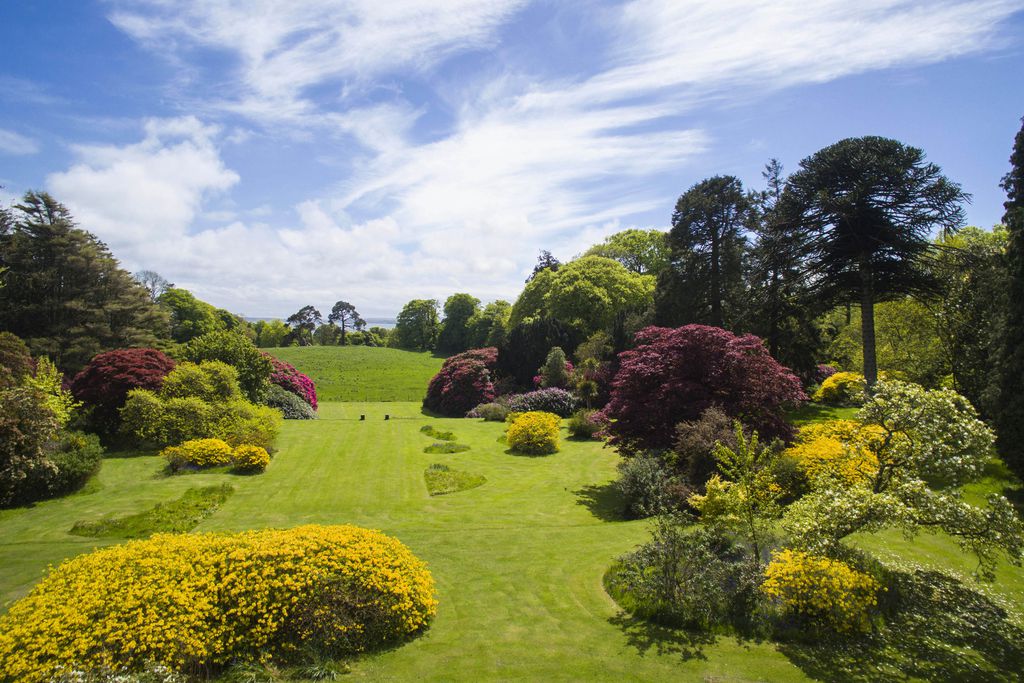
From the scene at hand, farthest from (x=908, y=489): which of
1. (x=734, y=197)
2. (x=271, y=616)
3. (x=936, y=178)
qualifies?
(x=734, y=197)

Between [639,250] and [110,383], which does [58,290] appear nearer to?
[110,383]

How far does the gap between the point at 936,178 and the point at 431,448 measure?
23908 mm

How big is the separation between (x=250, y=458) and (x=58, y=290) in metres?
A: 27.2

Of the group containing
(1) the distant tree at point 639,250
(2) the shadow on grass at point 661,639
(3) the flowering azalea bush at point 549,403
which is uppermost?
(1) the distant tree at point 639,250

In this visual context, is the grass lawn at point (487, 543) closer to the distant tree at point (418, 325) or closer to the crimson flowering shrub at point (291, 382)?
the crimson flowering shrub at point (291, 382)

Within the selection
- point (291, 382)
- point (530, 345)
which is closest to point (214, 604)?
point (291, 382)

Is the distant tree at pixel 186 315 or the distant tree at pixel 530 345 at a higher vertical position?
the distant tree at pixel 186 315

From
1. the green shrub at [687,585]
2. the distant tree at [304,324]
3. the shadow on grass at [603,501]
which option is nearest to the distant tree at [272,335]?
the distant tree at [304,324]

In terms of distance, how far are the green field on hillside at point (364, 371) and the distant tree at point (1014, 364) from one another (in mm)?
40819

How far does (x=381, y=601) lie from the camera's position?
7809 mm

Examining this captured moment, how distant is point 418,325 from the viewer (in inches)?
3718

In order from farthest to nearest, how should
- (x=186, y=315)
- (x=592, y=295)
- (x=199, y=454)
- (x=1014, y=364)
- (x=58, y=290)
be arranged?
(x=186, y=315) → (x=592, y=295) → (x=58, y=290) → (x=199, y=454) → (x=1014, y=364)

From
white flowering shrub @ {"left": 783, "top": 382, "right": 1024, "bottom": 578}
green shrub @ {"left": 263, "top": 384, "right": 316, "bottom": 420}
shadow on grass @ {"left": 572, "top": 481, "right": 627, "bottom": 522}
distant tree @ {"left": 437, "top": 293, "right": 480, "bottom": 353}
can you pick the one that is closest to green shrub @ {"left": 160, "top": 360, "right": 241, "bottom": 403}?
green shrub @ {"left": 263, "top": 384, "right": 316, "bottom": 420}

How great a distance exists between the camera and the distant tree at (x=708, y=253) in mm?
29953
